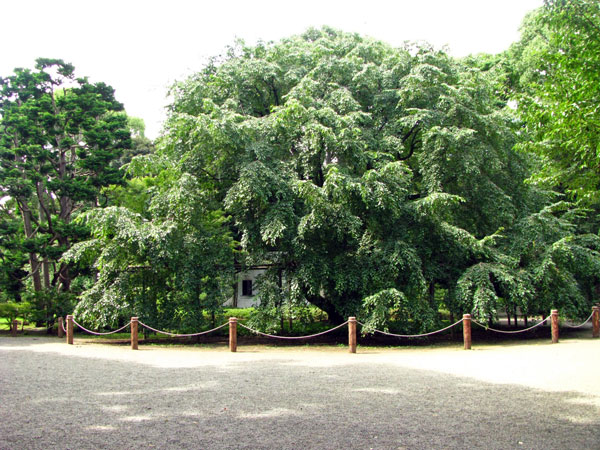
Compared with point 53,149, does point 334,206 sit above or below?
below

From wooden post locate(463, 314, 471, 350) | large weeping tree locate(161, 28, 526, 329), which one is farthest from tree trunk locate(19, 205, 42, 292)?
wooden post locate(463, 314, 471, 350)

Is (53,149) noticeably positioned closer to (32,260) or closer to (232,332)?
(32,260)

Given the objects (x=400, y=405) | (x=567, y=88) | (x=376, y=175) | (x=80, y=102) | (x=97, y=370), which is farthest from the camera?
(x=80, y=102)

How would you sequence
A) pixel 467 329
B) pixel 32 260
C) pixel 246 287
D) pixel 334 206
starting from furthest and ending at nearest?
1. pixel 246 287
2. pixel 32 260
3. pixel 334 206
4. pixel 467 329

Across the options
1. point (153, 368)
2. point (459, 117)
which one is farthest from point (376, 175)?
point (153, 368)

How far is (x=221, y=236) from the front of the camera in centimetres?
1634

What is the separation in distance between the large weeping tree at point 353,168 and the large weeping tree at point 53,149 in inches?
180

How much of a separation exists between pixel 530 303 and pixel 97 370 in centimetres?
1386

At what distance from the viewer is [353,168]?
1575 centimetres

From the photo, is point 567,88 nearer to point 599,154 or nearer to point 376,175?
point 599,154

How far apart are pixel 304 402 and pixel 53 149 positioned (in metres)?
19.0

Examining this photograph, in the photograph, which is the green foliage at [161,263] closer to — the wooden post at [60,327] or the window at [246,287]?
the wooden post at [60,327]

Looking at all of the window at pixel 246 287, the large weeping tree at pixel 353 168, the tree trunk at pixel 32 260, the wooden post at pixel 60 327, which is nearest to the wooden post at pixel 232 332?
the large weeping tree at pixel 353 168

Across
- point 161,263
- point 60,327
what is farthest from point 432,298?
point 60,327
